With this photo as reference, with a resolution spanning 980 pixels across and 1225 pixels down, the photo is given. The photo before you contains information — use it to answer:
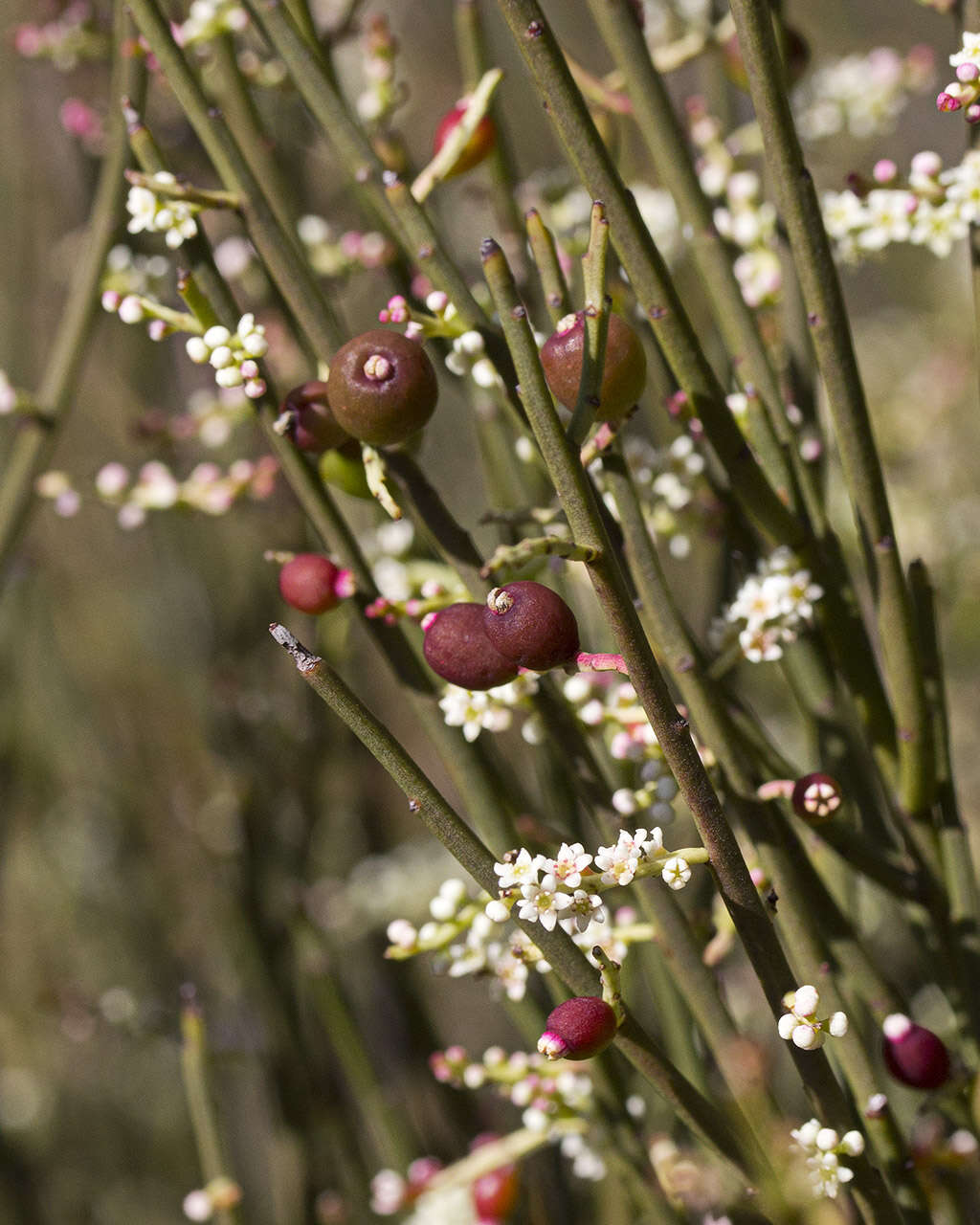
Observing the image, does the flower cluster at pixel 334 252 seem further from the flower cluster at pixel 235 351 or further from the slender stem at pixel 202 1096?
the slender stem at pixel 202 1096

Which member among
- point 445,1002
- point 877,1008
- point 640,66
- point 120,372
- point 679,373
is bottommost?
point 877,1008

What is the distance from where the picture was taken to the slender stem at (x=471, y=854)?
303mm

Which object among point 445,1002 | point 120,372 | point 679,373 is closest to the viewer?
point 679,373

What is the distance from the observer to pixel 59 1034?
129cm

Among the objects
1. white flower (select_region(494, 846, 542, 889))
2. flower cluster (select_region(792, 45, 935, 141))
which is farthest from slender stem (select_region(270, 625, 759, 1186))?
flower cluster (select_region(792, 45, 935, 141))

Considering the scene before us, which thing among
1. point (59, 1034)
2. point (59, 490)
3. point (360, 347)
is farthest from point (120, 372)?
point (360, 347)

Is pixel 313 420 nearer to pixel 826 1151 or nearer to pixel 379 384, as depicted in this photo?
pixel 379 384

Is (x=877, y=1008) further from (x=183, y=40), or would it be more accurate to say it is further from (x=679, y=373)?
(x=183, y=40)

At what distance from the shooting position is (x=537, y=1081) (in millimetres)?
490

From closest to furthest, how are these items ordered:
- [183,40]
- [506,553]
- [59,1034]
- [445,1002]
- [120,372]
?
[506,553]
[183,40]
[120,372]
[59,1034]
[445,1002]

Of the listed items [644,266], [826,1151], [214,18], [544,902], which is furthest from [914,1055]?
[214,18]

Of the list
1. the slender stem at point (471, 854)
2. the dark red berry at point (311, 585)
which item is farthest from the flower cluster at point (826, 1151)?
the dark red berry at point (311, 585)

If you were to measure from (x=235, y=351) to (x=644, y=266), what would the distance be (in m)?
0.14

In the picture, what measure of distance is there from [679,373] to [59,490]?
1.14 feet
